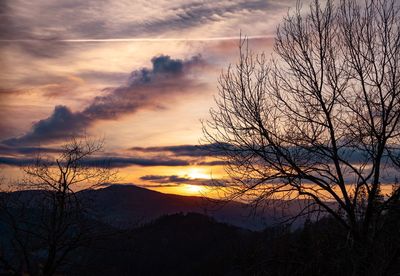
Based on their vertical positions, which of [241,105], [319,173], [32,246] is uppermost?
[241,105]

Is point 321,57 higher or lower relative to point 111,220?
higher

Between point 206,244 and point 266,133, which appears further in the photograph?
point 206,244

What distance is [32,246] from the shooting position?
16484 mm

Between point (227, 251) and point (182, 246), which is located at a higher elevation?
point (227, 251)

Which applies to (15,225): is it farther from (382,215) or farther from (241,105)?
(382,215)

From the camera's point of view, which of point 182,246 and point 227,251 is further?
point 182,246

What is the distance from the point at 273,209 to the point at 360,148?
2584mm

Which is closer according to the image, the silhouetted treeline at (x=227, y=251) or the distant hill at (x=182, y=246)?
the silhouetted treeline at (x=227, y=251)

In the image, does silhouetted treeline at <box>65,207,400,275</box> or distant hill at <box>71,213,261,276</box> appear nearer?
silhouetted treeline at <box>65,207,400,275</box>

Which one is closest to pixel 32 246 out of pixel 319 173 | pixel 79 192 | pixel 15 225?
pixel 15 225

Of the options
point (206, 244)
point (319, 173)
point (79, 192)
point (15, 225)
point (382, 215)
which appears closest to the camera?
point (382, 215)

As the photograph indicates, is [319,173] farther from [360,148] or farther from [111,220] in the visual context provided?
[111,220]

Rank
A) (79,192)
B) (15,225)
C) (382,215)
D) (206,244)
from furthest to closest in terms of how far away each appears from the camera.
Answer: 1. (206,244)
2. (79,192)
3. (15,225)
4. (382,215)

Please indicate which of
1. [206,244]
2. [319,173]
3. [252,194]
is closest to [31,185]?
[252,194]
